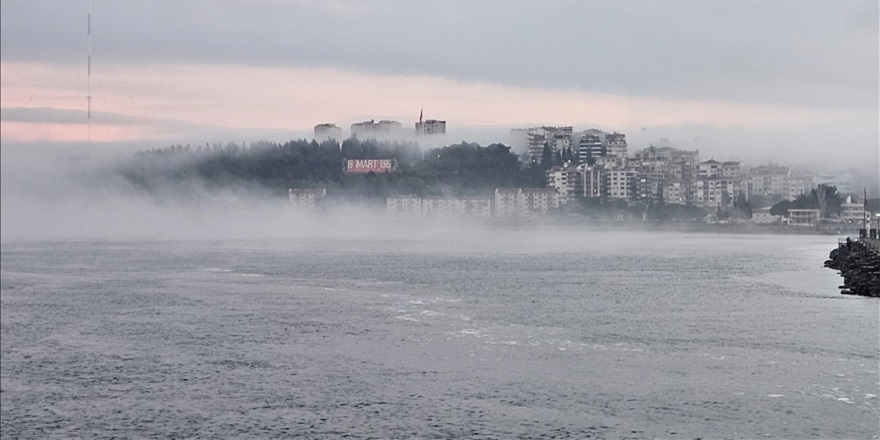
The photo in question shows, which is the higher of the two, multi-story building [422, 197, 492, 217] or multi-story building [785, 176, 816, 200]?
multi-story building [785, 176, 816, 200]

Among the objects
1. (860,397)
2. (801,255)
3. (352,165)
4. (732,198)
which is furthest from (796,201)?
(860,397)

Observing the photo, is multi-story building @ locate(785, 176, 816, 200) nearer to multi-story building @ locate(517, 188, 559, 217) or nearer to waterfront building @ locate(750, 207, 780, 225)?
waterfront building @ locate(750, 207, 780, 225)

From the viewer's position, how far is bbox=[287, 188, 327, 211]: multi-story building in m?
95.8

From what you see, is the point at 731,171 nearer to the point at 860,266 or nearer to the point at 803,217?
the point at 803,217

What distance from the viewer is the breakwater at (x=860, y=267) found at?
26.3 meters

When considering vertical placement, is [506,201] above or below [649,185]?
below

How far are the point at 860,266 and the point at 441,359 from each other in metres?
19.4

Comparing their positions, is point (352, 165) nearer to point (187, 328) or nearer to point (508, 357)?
point (187, 328)

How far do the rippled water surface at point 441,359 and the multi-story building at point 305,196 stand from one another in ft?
208

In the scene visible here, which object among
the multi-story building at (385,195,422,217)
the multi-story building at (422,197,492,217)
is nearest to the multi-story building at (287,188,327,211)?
the multi-story building at (385,195,422,217)

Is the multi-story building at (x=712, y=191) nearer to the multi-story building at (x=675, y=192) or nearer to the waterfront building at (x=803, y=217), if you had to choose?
the multi-story building at (x=675, y=192)

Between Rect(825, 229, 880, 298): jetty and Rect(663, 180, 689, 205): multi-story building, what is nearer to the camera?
Rect(825, 229, 880, 298): jetty

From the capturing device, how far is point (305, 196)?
9738 cm

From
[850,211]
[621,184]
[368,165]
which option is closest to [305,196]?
[368,165]
